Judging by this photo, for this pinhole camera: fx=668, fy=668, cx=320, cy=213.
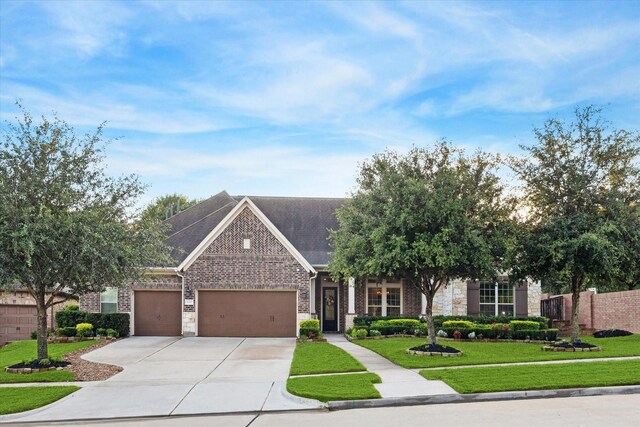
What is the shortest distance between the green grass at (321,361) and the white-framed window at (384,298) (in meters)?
7.70

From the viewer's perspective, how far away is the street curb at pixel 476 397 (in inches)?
515

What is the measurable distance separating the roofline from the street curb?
657 inches

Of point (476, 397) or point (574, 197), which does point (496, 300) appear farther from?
point (476, 397)

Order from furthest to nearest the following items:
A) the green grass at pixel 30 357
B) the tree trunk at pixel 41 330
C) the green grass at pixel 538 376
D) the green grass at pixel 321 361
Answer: the tree trunk at pixel 41 330 → the green grass at pixel 321 361 → the green grass at pixel 30 357 → the green grass at pixel 538 376

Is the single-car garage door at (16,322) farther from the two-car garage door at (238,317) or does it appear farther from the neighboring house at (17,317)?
the two-car garage door at (238,317)

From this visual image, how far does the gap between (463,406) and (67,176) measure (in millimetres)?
Answer: 12640

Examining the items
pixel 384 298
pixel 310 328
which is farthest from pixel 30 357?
pixel 384 298

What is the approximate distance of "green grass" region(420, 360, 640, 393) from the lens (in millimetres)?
14000

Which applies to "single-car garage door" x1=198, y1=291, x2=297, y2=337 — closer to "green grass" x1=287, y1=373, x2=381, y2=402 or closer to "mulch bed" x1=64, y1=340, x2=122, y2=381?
"mulch bed" x1=64, y1=340, x2=122, y2=381

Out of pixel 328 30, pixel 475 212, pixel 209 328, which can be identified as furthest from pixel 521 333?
pixel 328 30

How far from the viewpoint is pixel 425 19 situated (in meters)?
17.5

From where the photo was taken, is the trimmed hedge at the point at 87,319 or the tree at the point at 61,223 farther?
the trimmed hedge at the point at 87,319

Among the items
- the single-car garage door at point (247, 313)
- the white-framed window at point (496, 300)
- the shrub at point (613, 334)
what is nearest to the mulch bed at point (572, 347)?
the shrub at point (613, 334)

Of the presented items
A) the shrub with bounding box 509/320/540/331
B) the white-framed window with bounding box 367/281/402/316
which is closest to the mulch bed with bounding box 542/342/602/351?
the shrub with bounding box 509/320/540/331
